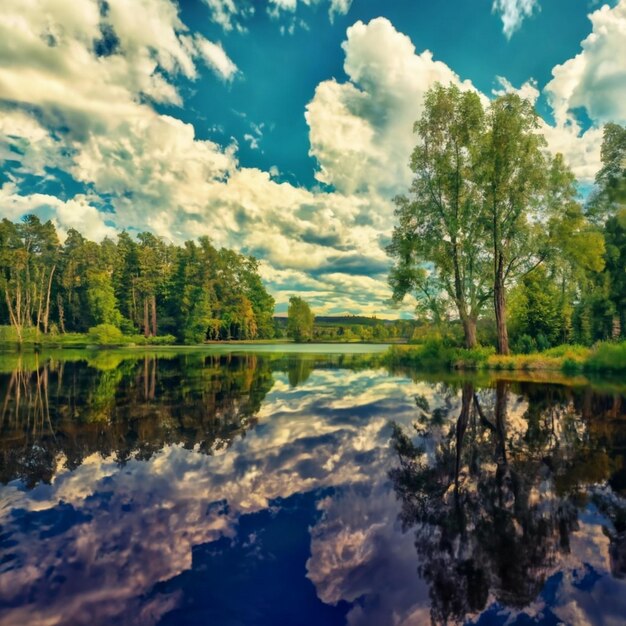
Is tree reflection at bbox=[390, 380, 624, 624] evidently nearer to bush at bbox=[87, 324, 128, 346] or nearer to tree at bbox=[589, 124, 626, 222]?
tree at bbox=[589, 124, 626, 222]

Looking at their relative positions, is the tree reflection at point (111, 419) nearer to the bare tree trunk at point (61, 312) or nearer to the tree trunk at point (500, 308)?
the tree trunk at point (500, 308)

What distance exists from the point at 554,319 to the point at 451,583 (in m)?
33.4

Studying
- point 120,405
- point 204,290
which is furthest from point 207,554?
point 204,290

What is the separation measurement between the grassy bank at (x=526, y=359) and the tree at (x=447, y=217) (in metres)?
2.12

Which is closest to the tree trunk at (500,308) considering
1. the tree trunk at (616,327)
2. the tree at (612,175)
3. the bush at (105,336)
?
the tree trunk at (616,327)

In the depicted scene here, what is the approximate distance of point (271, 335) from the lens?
9988 centimetres

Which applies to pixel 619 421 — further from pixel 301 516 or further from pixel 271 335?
pixel 271 335

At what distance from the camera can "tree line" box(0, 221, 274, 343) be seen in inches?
2854

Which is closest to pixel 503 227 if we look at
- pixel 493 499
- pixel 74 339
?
pixel 493 499

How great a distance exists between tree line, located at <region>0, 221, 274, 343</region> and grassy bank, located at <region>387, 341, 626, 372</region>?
55326mm

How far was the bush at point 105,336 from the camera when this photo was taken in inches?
2584

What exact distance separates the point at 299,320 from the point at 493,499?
10965cm

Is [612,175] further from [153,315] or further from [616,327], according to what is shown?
[153,315]

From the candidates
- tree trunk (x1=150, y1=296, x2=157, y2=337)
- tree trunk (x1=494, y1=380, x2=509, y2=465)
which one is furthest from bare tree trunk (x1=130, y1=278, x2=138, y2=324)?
tree trunk (x1=494, y1=380, x2=509, y2=465)
